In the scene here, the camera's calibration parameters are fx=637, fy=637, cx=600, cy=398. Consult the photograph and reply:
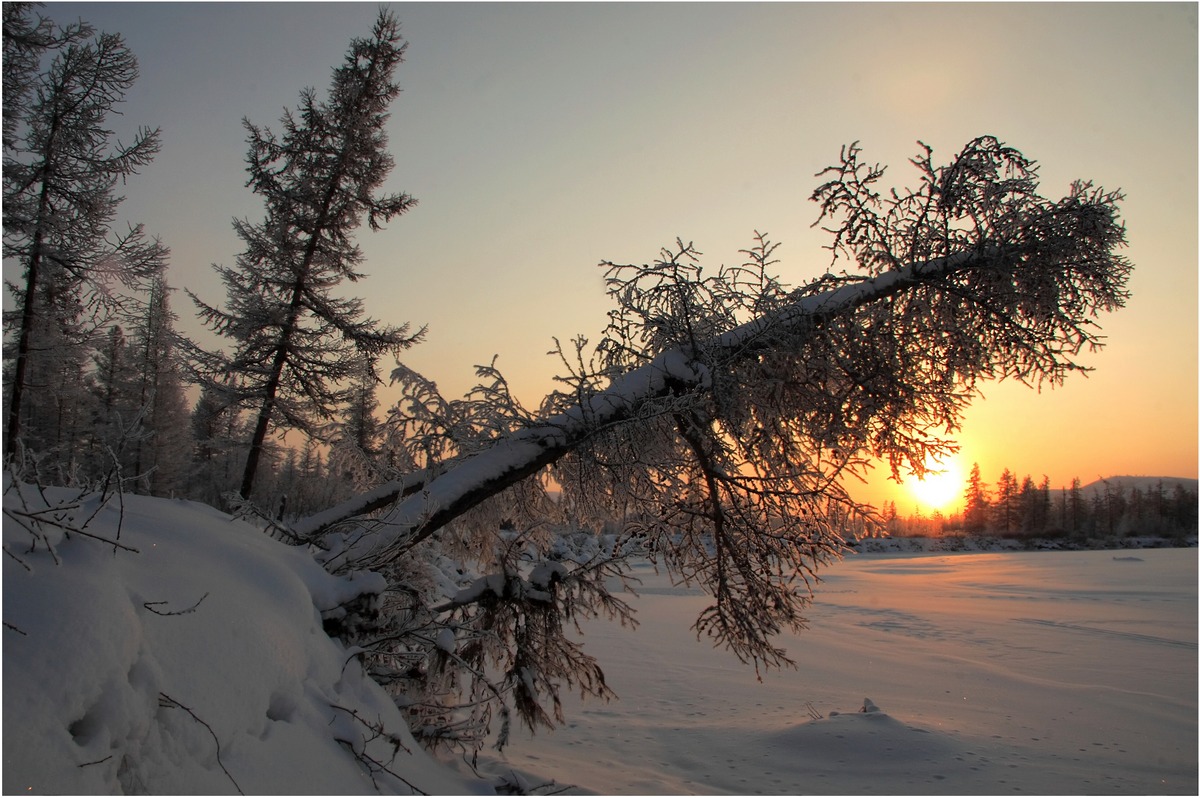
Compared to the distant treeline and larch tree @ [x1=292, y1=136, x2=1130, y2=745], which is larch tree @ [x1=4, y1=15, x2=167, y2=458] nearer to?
larch tree @ [x1=292, y1=136, x2=1130, y2=745]

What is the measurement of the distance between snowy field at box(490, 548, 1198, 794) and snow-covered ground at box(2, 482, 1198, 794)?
0.11 feet

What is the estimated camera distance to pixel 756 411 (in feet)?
19.8

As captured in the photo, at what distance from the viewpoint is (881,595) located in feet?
65.5

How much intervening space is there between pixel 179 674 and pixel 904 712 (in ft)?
23.8

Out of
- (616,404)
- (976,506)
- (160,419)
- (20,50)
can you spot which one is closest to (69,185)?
(20,50)

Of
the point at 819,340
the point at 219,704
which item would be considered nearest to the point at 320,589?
the point at 219,704

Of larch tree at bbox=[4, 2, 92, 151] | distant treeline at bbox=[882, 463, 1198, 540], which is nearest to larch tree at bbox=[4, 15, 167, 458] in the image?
larch tree at bbox=[4, 2, 92, 151]

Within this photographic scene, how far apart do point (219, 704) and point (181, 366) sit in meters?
12.6

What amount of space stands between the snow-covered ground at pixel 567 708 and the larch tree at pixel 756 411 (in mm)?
1040

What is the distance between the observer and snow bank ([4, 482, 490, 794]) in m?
2.13

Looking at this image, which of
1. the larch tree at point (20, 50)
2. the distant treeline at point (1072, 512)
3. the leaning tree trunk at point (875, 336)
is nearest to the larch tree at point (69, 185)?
the larch tree at point (20, 50)

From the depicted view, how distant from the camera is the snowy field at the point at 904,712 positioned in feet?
17.4

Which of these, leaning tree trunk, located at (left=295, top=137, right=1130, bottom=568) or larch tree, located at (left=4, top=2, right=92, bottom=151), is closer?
leaning tree trunk, located at (left=295, top=137, right=1130, bottom=568)

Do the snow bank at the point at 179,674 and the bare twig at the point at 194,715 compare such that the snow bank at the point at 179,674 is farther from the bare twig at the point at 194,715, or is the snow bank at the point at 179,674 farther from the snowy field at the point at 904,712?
the snowy field at the point at 904,712
